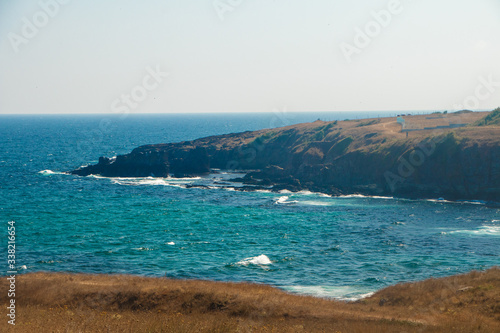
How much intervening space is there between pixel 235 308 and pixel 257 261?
1573 cm

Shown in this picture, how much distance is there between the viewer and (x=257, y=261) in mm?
39281

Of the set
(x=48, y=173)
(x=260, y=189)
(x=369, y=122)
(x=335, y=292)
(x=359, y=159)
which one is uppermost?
(x=369, y=122)

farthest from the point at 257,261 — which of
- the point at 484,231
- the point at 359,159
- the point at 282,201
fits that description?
the point at 359,159

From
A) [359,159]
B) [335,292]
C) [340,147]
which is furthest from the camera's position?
[340,147]

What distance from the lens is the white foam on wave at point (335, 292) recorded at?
30.3 meters

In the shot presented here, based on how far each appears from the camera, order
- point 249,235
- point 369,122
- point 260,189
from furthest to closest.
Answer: point 369,122 < point 260,189 < point 249,235

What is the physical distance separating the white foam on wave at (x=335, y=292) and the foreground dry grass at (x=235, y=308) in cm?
224

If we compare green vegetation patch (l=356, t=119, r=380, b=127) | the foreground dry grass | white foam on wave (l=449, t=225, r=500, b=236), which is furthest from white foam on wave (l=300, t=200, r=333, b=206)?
green vegetation patch (l=356, t=119, r=380, b=127)

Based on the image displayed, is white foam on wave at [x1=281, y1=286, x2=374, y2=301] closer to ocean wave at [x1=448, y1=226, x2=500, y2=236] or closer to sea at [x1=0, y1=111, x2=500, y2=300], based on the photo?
sea at [x1=0, y1=111, x2=500, y2=300]

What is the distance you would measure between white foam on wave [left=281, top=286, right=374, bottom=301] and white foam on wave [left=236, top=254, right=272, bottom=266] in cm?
636

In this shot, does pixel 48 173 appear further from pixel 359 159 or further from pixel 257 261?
pixel 257 261

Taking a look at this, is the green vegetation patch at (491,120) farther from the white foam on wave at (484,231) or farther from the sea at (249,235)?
the white foam on wave at (484,231)

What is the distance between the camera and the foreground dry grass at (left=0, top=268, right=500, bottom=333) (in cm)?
1947

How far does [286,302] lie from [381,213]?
3626 cm
